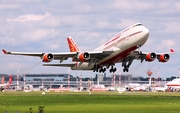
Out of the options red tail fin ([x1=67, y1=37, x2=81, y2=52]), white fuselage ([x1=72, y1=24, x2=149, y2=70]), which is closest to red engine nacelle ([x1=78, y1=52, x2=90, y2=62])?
white fuselage ([x1=72, y1=24, x2=149, y2=70])

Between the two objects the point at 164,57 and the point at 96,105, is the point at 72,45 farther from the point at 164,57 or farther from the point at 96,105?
the point at 96,105

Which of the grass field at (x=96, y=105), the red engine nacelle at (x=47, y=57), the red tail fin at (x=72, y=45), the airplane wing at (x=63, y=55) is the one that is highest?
the red tail fin at (x=72, y=45)

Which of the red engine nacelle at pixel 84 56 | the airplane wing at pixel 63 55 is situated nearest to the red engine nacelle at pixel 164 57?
the airplane wing at pixel 63 55

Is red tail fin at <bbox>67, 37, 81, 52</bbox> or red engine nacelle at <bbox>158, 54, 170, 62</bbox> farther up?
→ red tail fin at <bbox>67, 37, 81, 52</bbox>

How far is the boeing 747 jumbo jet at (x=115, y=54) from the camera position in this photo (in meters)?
88.6

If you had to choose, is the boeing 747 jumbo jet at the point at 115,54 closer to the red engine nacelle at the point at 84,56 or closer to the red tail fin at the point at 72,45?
the red engine nacelle at the point at 84,56

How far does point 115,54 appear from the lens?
304 feet

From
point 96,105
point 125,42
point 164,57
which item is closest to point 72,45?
point 164,57

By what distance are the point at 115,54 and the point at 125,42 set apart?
390 cm

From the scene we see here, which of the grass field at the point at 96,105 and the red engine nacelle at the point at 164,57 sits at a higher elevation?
the red engine nacelle at the point at 164,57

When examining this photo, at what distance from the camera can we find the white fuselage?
87812 millimetres

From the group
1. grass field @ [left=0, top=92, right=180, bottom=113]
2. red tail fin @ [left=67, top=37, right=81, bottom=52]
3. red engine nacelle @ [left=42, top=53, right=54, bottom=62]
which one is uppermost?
red tail fin @ [left=67, top=37, right=81, bottom=52]

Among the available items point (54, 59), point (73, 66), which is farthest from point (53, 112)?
point (73, 66)

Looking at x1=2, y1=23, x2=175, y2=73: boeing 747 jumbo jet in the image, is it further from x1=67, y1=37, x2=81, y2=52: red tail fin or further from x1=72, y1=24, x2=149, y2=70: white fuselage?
x1=67, y1=37, x2=81, y2=52: red tail fin
